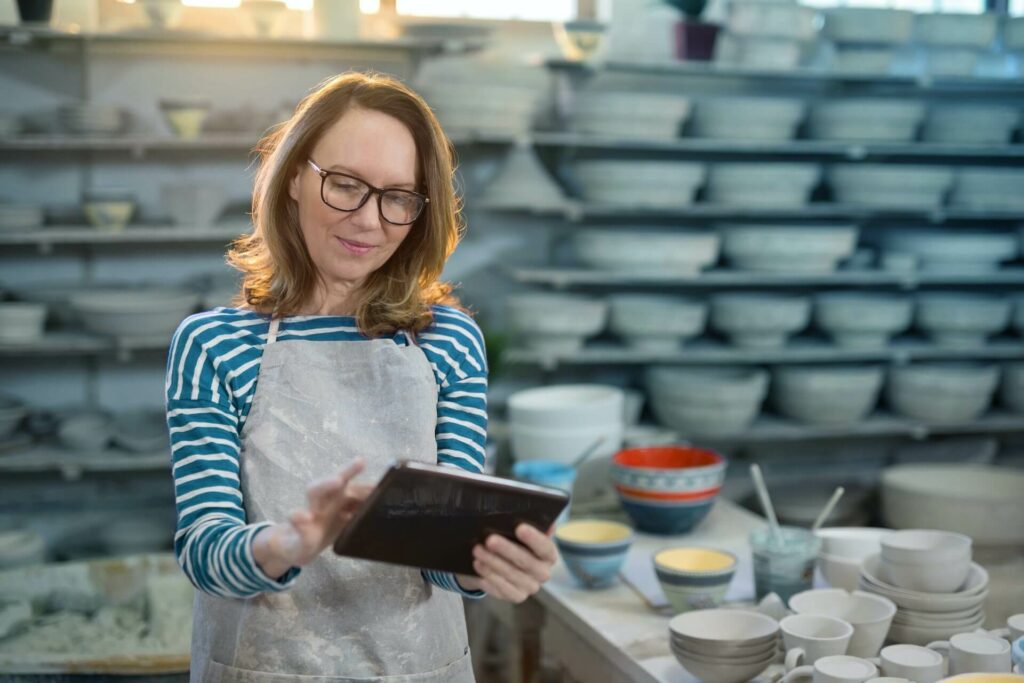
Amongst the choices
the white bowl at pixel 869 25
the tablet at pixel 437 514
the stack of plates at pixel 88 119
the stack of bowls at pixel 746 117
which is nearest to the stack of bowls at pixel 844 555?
the tablet at pixel 437 514

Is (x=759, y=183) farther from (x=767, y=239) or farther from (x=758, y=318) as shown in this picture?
(x=758, y=318)

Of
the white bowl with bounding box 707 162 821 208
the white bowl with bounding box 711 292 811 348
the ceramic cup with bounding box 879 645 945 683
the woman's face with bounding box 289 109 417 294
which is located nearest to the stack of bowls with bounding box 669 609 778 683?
the ceramic cup with bounding box 879 645 945 683

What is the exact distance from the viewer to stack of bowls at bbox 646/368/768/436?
3744 mm

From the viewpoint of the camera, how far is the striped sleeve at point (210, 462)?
1229 millimetres

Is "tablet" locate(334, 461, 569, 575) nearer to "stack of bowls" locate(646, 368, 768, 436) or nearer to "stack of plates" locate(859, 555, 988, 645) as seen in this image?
"stack of plates" locate(859, 555, 988, 645)

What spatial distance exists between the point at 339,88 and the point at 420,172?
0.15 m

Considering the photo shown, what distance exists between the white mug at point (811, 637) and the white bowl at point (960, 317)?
278cm

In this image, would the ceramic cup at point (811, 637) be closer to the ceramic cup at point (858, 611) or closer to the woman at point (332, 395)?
the ceramic cup at point (858, 611)

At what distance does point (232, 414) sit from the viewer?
1.40m

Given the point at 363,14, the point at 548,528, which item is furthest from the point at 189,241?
the point at 548,528

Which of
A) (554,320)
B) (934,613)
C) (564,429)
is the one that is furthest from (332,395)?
(554,320)

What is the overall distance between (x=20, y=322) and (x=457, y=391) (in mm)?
2599

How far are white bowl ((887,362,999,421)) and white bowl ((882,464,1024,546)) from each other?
131cm

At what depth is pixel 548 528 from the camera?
127 centimetres
